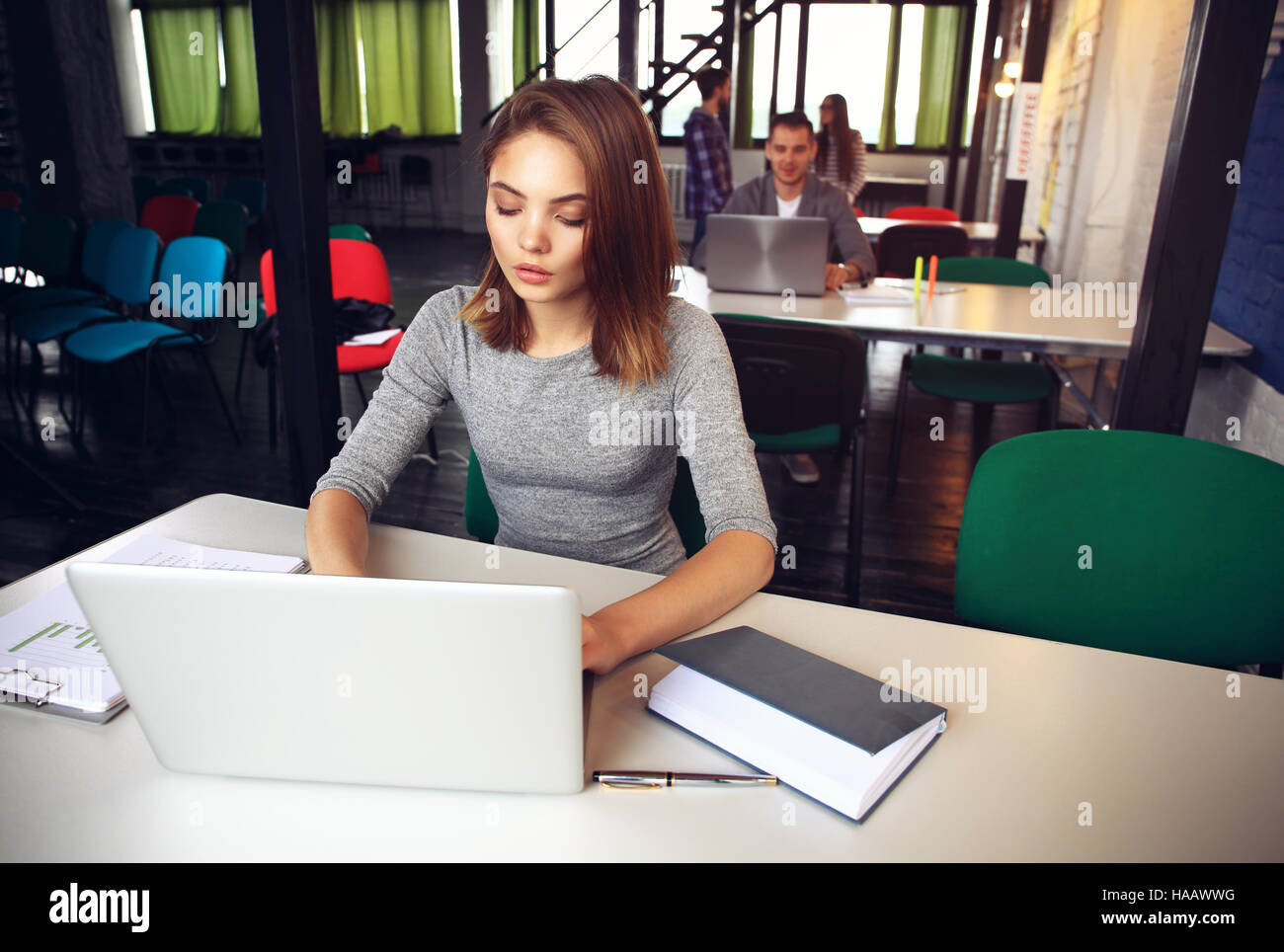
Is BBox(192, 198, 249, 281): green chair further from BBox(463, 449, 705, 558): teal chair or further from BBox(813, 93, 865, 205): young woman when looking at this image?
BBox(463, 449, 705, 558): teal chair

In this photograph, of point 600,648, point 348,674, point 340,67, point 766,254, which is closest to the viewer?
point 348,674

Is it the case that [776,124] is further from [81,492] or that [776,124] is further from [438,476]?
[81,492]

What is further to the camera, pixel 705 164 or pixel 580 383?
pixel 705 164

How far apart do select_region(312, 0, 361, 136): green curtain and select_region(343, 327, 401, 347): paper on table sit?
7991mm

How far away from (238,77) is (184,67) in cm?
74

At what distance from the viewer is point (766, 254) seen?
9.93 ft

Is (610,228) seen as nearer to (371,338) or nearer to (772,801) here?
Result: (772,801)

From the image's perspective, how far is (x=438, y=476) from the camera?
3.47m

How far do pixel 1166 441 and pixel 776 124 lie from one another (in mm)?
2612

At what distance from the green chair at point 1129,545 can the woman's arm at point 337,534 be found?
2.89 feet

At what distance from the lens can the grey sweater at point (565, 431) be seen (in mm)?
1261

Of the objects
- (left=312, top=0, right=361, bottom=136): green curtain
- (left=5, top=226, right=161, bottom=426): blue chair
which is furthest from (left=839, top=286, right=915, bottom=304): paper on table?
(left=312, top=0, right=361, bottom=136): green curtain

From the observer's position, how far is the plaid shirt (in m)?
4.83

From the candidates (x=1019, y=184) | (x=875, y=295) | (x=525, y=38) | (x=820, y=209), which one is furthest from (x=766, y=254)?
(x=525, y=38)
